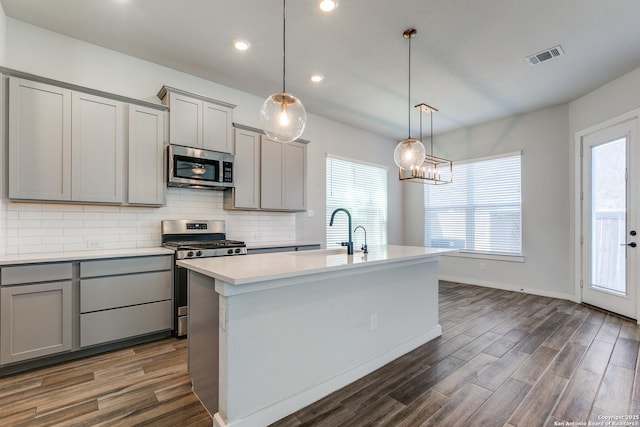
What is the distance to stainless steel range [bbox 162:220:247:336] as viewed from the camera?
9.99 feet

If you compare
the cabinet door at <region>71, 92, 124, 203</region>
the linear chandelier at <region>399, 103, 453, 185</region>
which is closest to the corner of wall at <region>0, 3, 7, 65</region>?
the cabinet door at <region>71, 92, 124, 203</region>

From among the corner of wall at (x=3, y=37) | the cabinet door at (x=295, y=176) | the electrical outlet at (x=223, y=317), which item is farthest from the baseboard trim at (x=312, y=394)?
the corner of wall at (x=3, y=37)

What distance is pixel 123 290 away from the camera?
2760mm

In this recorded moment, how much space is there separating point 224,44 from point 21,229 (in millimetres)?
2529

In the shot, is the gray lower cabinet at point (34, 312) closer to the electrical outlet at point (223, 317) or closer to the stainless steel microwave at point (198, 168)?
the stainless steel microwave at point (198, 168)

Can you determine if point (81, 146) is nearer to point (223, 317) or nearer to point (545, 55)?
point (223, 317)

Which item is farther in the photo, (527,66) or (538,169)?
(538,169)

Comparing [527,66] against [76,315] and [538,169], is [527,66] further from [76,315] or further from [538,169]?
[76,315]

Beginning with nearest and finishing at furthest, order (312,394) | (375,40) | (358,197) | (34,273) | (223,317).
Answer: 1. (223,317)
2. (312,394)
3. (34,273)
4. (375,40)
5. (358,197)

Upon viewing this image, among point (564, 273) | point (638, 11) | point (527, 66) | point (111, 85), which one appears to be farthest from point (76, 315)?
point (564, 273)

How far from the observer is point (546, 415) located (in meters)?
1.85

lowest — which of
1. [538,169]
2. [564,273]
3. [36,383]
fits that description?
[36,383]

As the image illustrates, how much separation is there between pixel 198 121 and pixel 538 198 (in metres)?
5.11

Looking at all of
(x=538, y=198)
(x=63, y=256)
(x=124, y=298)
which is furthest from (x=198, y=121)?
(x=538, y=198)
